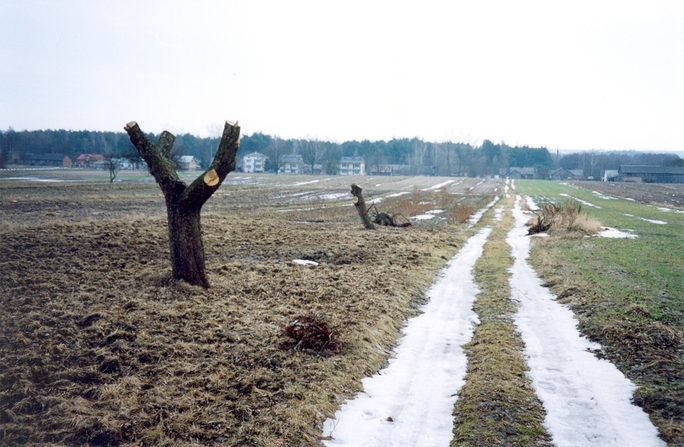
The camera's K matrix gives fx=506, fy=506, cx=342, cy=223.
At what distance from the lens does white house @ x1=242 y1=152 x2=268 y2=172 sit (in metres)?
127

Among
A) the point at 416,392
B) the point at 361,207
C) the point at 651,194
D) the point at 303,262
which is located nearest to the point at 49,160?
the point at 361,207

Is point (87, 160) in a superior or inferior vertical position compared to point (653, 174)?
superior

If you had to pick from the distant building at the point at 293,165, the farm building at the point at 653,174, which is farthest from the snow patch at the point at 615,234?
the distant building at the point at 293,165

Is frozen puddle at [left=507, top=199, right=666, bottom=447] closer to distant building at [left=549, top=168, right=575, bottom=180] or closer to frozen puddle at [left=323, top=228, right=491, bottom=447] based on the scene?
frozen puddle at [left=323, top=228, right=491, bottom=447]

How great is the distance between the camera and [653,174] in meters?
119

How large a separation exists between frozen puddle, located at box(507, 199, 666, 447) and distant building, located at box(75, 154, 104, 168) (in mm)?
104609

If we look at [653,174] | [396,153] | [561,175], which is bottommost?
[561,175]

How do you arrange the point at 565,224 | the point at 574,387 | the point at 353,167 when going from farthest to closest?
the point at 353,167 → the point at 565,224 → the point at 574,387

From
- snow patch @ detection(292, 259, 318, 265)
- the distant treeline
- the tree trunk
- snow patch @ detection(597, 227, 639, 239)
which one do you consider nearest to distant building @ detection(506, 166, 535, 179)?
the distant treeline

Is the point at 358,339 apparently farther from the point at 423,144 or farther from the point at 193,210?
the point at 423,144

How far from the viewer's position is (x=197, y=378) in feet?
21.7

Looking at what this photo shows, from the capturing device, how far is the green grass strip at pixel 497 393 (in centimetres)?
586

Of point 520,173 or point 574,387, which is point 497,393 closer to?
point 574,387

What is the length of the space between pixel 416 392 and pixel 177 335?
379cm
